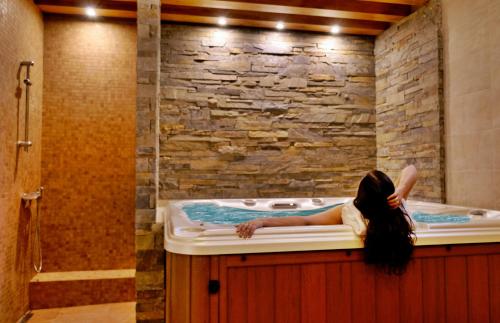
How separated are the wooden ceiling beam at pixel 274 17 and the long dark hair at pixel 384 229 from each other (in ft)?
7.47

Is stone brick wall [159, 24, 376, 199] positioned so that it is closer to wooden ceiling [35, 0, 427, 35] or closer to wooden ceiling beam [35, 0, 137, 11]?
wooden ceiling [35, 0, 427, 35]

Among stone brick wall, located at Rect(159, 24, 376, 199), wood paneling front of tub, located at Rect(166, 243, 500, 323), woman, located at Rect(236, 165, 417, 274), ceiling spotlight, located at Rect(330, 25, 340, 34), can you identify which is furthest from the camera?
ceiling spotlight, located at Rect(330, 25, 340, 34)

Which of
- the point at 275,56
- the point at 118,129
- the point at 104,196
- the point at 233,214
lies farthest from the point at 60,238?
the point at 275,56

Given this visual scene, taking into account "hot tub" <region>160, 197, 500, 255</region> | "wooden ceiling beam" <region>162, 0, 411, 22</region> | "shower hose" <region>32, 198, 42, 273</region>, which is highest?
"wooden ceiling beam" <region>162, 0, 411, 22</region>

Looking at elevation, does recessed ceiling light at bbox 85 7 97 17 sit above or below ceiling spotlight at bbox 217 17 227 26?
above

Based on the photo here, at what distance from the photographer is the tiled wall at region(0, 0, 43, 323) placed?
2.55m

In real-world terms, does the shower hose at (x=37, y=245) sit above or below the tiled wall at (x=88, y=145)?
below

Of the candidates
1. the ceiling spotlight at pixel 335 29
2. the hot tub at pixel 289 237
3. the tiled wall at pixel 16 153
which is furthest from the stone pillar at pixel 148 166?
the ceiling spotlight at pixel 335 29

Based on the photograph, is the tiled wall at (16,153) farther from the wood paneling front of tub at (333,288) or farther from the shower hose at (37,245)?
the wood paneling front of tub at (333,288)

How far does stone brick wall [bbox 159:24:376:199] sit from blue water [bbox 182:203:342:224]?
509mm

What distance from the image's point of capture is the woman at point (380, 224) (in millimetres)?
1567

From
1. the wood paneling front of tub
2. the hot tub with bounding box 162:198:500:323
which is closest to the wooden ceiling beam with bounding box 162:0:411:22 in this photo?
the hot tub with bounding box 162:198:500:323

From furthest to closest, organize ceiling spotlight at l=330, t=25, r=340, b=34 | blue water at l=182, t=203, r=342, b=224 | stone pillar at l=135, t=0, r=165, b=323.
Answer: ceiling spotlight at l=330, t=25, r=340, b=34, blue water at l=182, t=203, r=342, b=224, stone pillar at l=135, t=0, r=165, b=323

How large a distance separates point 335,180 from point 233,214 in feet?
4.66
